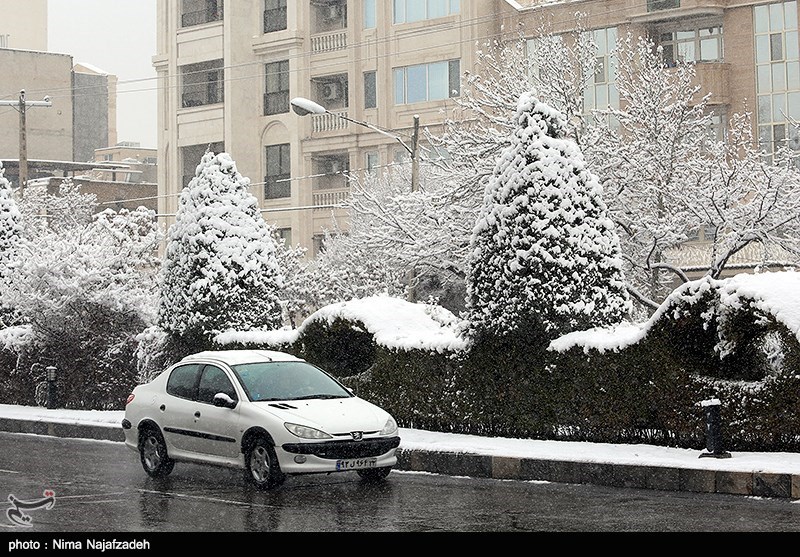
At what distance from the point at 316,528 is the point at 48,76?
83.5 m

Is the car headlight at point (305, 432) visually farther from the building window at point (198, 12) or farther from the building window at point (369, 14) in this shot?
the building window at point (198, 12)

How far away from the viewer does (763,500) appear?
41.2 feet

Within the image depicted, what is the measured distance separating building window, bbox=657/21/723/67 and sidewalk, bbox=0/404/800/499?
98.4 feet

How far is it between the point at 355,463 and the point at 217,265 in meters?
10.2

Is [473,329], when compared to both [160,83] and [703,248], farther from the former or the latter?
[160,83]

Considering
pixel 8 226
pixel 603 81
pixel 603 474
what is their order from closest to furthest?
pixel 603 474 → pixel 8 226 → pixel 603 81

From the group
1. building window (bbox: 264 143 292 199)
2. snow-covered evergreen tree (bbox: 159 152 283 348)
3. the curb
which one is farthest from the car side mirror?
building window (bbox: 264 143 292 199)

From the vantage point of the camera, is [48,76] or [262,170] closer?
[262,170]

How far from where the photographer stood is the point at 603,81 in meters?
46.0

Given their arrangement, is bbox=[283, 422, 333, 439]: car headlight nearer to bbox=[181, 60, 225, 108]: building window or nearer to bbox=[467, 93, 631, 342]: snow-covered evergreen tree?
bbox=[467, 93, 631, 342]: snow-covered evergreen tree

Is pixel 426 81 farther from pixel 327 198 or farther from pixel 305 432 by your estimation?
pixel 305 432

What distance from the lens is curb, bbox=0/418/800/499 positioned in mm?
12841

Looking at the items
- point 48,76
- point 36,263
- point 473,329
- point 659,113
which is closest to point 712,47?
point 659,113

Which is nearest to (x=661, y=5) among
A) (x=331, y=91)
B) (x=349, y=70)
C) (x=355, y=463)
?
(x=349, y=70)
